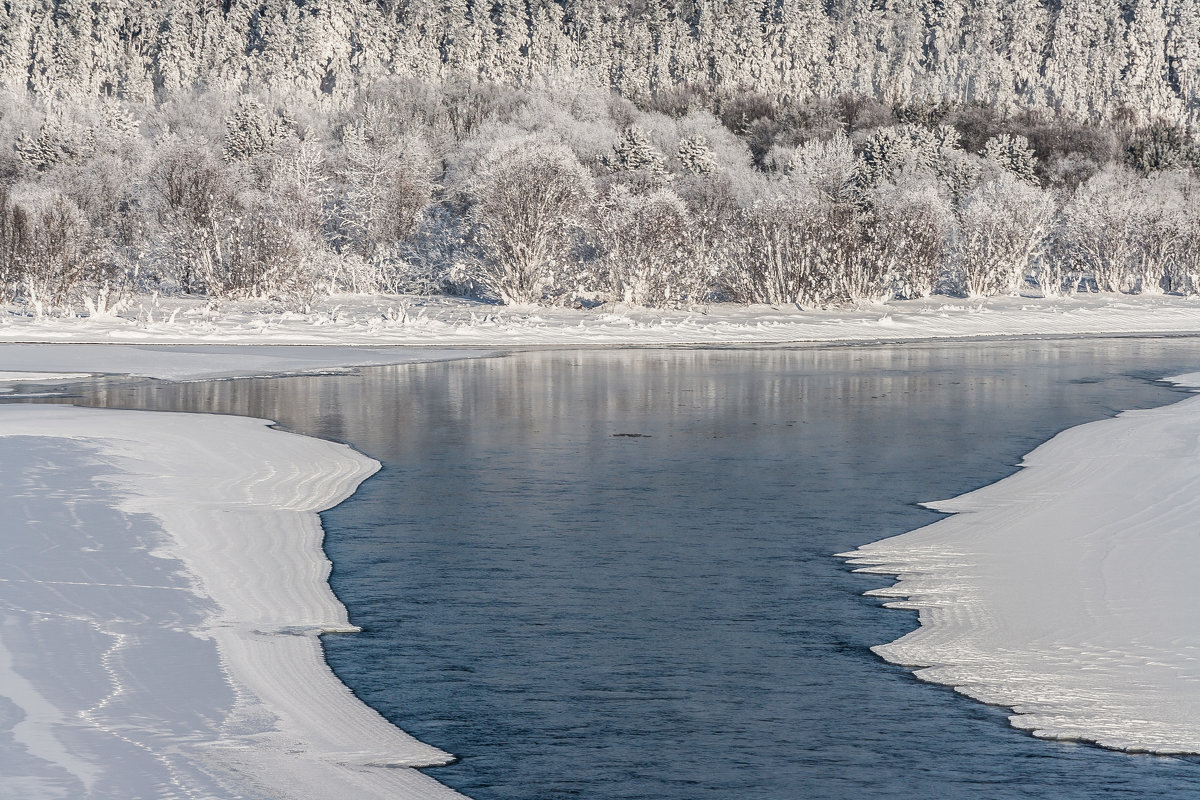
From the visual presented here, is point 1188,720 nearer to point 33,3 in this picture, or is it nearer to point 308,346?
point 308,346

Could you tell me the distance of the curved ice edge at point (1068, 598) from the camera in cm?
629

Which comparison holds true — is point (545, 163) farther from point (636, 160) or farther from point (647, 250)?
point (636, 160)

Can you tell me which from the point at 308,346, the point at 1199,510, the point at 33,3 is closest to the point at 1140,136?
the point at 308,346

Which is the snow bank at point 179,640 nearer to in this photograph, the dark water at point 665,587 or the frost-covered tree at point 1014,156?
the dark water at point 665,587

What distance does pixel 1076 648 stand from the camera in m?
7.03

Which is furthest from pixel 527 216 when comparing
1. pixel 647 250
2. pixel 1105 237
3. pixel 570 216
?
pixel 1105 237

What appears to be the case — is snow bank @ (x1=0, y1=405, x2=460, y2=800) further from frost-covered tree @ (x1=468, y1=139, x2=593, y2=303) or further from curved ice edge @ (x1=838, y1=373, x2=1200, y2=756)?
frost-covered tree @ (x1=468, y1=139, x2=593, y2=303)

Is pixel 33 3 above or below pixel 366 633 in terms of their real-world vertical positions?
above

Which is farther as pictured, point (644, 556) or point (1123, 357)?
point (1123, 357)

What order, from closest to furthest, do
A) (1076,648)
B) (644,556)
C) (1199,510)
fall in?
1. (1076,648)
2. (644,556)
3. (1199,510)

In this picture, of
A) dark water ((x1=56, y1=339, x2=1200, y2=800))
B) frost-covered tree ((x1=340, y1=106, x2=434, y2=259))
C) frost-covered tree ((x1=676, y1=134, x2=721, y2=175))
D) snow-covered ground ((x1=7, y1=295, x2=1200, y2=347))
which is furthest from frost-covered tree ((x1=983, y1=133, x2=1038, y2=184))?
dark water ((x1=56, y1=339, x2=1200, y2=800))

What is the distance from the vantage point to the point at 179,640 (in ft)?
23.3

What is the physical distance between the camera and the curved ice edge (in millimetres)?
6285

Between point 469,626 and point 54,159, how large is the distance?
1944 inches
